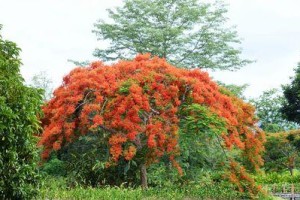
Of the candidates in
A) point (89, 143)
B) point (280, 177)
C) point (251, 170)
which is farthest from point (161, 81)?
point (280, 177)

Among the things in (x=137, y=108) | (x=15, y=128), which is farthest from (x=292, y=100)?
(x=15, y=128)

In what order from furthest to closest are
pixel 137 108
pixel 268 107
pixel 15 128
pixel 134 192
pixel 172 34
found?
pixel 268 107
pixel 172 34
pixel 137 108
pixel 134 192
pixel 15 128

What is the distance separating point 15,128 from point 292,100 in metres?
26.5

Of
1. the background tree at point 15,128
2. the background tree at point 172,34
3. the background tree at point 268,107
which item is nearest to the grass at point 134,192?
the background tree at point 15,128

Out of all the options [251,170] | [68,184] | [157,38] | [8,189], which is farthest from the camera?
[157,38]

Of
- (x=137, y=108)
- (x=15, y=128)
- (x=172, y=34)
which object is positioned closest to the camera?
(x=15, y=128)

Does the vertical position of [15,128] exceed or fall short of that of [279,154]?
it falls short

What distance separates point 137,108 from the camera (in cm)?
1355

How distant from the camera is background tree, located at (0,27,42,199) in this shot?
9.48 m

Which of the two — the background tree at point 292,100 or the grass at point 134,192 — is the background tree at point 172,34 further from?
the grass at point 134,192

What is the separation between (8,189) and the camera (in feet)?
33.0

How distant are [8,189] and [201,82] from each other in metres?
6.23

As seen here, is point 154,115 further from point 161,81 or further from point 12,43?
point 12,43

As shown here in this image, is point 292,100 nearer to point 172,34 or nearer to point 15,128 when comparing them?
point 172,34
